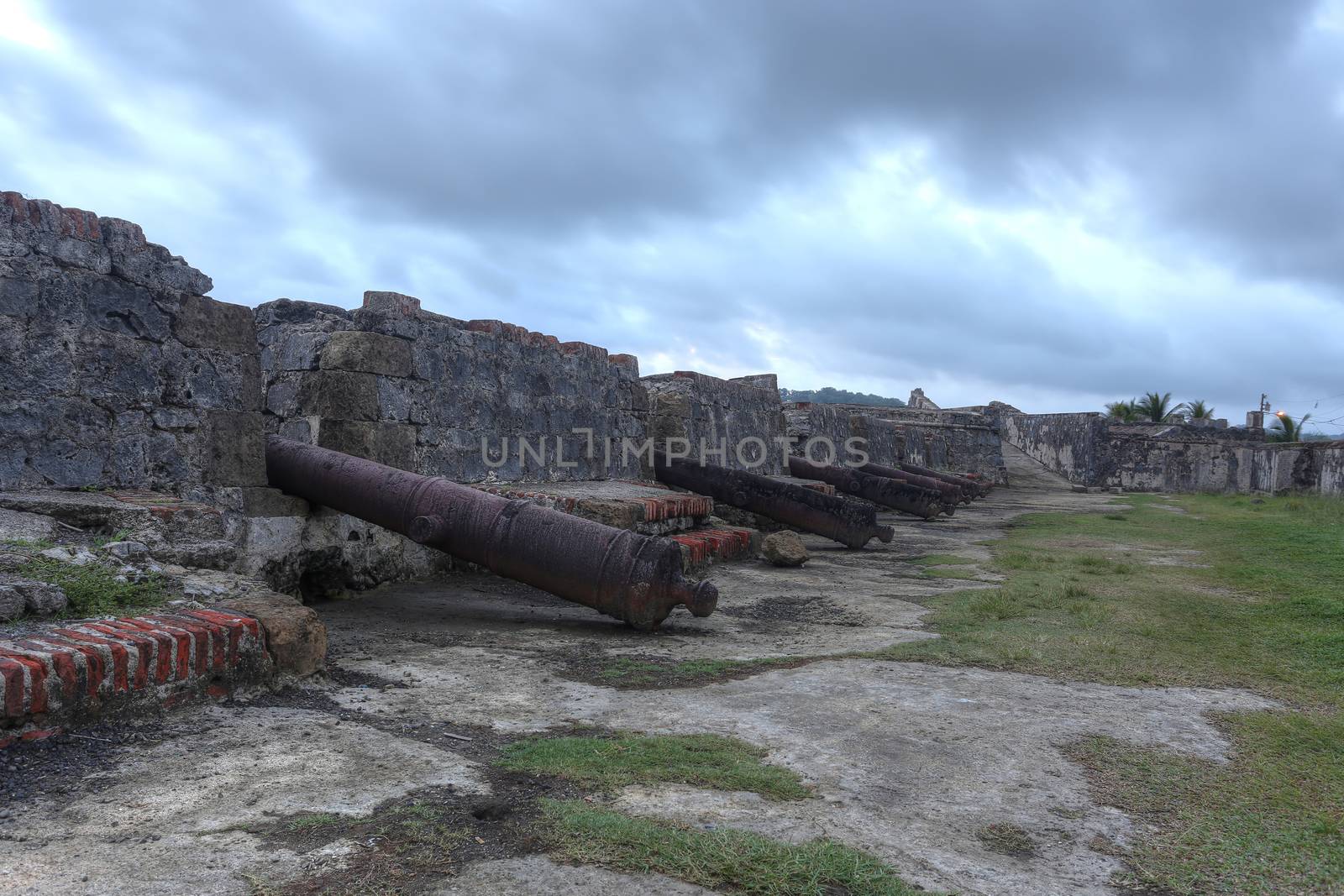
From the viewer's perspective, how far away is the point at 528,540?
4.47 m

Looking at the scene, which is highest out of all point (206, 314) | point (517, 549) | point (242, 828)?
point (206, 314)

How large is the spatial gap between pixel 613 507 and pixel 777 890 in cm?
449

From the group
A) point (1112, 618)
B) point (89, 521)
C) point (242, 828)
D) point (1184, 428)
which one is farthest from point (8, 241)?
point (1184, 428)

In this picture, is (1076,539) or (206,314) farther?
(1076,539)

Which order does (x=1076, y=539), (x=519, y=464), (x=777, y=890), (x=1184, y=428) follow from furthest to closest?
(x=1184, y=428), (x=1076, y=539), (x=519, y=464), (x=777, y=890)

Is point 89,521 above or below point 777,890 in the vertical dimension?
above

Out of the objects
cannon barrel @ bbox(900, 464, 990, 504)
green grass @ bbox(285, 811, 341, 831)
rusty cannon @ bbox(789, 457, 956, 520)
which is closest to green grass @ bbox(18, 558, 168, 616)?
green grass @ bbox(285, 811, 341, 831)

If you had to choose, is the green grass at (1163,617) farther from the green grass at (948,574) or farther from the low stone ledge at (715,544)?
the low stone ledge at (715,544)

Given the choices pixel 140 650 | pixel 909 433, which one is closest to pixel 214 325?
pixel 140 650

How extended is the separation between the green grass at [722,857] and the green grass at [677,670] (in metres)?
1.43

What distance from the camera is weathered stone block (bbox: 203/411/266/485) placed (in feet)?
15.1

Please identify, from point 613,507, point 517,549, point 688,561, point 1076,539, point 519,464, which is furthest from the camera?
point 1076,539

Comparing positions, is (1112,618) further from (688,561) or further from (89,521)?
(89,521)

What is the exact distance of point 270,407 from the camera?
19.1ft
